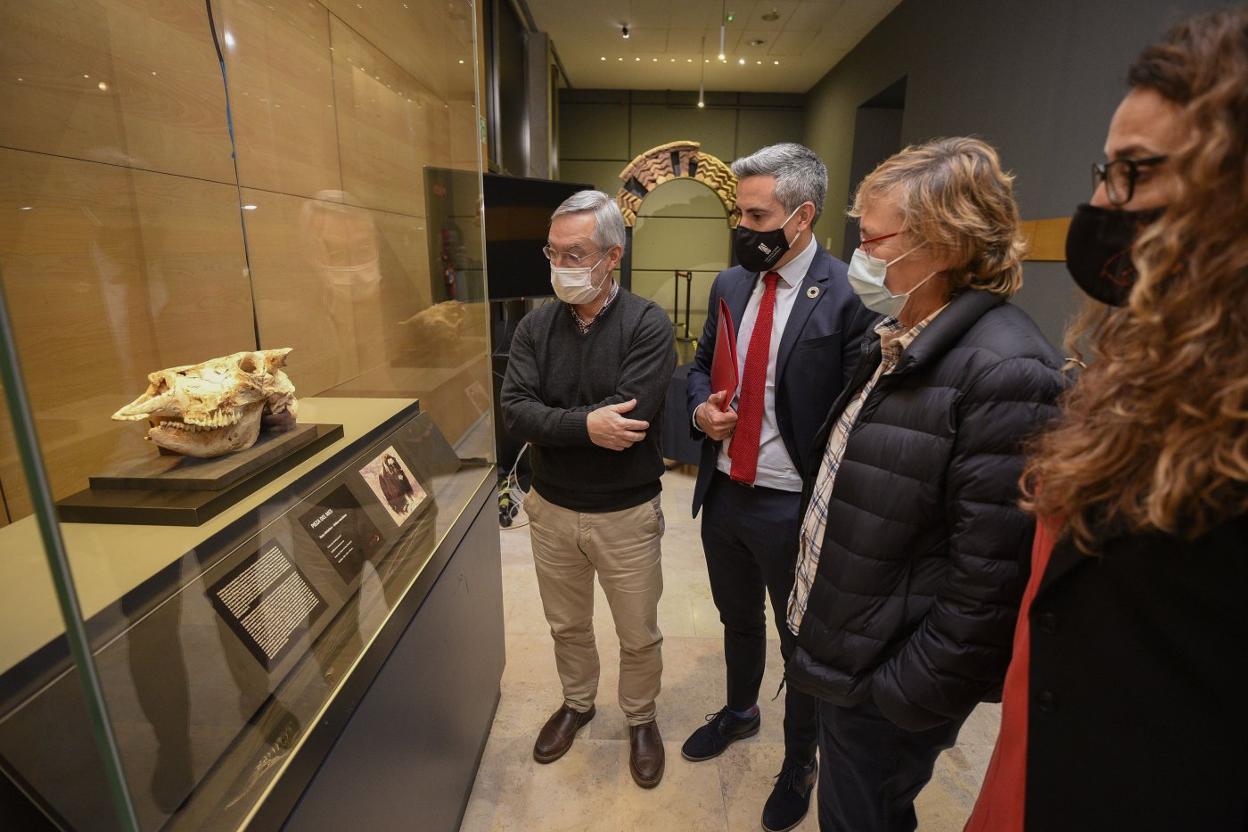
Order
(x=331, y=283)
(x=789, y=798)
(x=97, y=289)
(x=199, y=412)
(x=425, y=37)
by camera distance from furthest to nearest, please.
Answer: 1. (x=425, y=37)
2. (x=331, y=283)
3. (x=789, y=798)
4. (x=97, y=289)
5. (x=199, y=412)

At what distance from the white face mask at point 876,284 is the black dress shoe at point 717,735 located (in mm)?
1459

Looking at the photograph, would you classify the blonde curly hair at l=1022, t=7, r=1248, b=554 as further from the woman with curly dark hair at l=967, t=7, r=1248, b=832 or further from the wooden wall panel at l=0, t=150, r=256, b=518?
the wooden wall panel at l=0, t=150, r=256, b=518

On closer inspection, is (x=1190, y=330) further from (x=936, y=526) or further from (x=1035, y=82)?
(x=1035, y=82)

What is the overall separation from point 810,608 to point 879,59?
5.96 meters

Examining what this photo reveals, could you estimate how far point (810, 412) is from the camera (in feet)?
5.12

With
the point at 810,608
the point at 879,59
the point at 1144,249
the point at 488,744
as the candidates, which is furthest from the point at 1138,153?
the point at 879,59

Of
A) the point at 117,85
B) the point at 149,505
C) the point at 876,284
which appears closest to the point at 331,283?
the point at 117,85

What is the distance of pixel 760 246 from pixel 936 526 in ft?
Answer: 2.81

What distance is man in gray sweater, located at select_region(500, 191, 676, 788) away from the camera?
157cm

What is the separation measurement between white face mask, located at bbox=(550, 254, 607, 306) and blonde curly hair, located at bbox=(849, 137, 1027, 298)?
0.77m

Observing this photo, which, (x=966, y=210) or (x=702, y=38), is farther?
(x=702, y=38)

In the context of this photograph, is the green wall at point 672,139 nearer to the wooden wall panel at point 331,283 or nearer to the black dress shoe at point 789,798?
the wooden wall panel at point 331,283

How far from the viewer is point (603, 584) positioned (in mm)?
1814

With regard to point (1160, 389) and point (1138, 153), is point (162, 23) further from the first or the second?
point (1160, 389)
